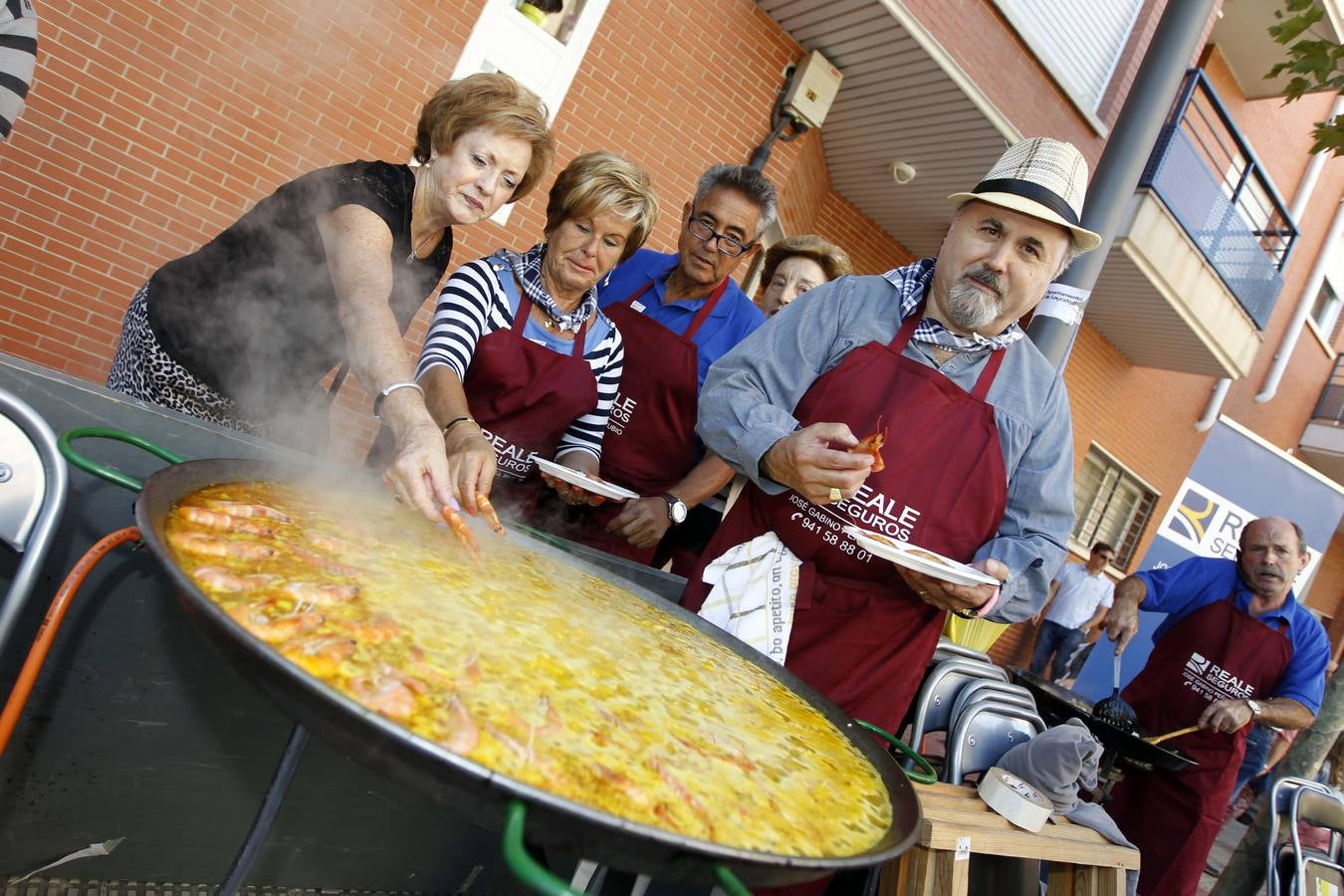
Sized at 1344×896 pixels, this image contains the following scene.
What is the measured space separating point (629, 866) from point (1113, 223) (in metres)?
3.76

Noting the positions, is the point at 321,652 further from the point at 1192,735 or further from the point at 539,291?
the point at 1192,735

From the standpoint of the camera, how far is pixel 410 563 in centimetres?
159

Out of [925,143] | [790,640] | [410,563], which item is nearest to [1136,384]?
[925,143]

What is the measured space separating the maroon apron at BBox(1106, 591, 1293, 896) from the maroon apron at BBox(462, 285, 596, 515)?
3.32 m

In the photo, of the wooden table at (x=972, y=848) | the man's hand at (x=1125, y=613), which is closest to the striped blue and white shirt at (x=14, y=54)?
the wooden table at (x=972, y=848)

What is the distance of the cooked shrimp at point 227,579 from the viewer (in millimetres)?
→ 1159

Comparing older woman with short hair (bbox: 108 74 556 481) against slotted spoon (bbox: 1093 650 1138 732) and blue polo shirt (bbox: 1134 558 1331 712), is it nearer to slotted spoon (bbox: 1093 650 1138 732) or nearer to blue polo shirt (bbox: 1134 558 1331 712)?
slotted spoon (bbox: 1093 650 1138 732)

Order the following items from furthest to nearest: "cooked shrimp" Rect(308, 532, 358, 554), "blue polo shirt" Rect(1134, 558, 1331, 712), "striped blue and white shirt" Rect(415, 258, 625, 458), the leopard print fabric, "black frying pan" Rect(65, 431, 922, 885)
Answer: "blue polo shirt" Rect(1134, 558, 1331, 712)
"striped blue and white shirt" Rect(415, 258, 625, 458)
the leopard print fabric
"cooked shrimp" Rect(308, 532, 358, 554)
"black frying pan" Rect(65, 431, 922, 885)

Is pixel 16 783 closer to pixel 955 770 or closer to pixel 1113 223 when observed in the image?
pixel 955 770

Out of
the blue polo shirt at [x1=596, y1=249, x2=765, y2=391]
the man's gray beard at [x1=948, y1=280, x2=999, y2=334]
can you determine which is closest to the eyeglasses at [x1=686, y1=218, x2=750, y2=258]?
the blue polo shirt at [x1=596, y1=249, x2=765, y2=391]

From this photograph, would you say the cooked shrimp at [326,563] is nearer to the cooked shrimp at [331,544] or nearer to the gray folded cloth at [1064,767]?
the cooked shrimp at [331,544]

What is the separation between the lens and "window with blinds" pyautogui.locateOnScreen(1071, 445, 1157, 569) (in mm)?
11352

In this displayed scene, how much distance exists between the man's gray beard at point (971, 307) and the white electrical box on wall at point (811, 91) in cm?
492

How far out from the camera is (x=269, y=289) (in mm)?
2070
